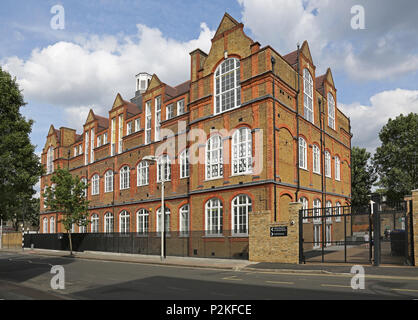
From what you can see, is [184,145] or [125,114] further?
[125,114]

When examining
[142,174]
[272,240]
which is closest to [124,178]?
[142,174]

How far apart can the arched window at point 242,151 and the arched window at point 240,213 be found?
1.84m

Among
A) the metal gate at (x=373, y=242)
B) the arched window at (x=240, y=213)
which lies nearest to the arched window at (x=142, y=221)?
the arched window at (x=240, y=213)

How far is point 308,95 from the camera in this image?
2903 centimetres

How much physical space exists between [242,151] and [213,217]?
16.8 ft

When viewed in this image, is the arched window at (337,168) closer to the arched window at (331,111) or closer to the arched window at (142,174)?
the arched window at (331,111)

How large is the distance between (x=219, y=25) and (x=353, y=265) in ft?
62.4

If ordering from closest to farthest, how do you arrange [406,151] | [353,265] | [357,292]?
1. [357,292]
2. [353,265]
3. [406,151]

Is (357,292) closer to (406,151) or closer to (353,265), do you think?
(353,265)

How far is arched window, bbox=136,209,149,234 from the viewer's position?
3291cm

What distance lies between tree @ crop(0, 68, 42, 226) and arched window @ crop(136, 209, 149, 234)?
1336 centimetres
